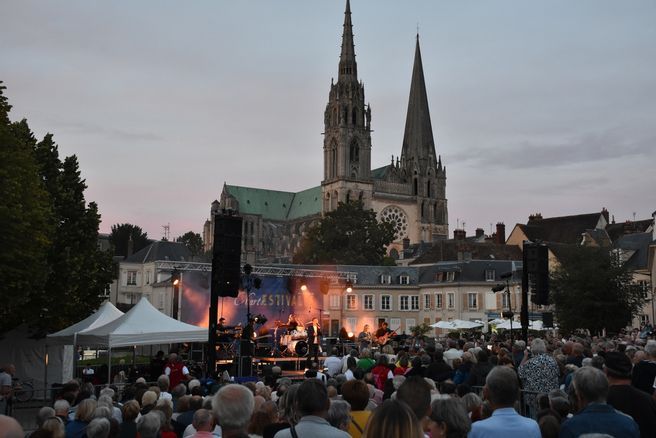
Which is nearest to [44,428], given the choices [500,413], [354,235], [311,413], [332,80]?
[311,413]

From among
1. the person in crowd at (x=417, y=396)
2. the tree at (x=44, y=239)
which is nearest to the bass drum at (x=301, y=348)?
the tree at (x=44, y=239)

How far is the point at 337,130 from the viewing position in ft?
379

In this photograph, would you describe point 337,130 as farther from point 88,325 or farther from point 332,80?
point 88,325

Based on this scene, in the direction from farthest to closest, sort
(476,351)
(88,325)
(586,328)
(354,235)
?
1. (354,235)
2. (586,328)
3. (88,325)
4. (476,351)

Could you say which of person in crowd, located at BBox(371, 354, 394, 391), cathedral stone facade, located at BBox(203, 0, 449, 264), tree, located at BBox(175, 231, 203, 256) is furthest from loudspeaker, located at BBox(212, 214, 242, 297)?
tree, located at BBox(175, 231, 203, 256)

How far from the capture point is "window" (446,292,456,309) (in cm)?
5721

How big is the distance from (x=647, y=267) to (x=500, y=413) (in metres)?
44.2

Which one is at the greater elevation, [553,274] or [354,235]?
[354,235]

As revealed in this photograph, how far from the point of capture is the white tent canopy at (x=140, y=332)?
58.2 feet

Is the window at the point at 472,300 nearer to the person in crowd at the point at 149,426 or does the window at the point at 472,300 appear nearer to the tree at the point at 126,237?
the person in crowd at the point at 149,426

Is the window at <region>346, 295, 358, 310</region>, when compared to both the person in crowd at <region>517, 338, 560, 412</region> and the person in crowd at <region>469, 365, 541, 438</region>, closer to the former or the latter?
the person in crowd at <region>517, 338, 560, 412</region>

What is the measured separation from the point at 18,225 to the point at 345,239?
5645cm

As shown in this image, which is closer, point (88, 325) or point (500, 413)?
point (500, 413)

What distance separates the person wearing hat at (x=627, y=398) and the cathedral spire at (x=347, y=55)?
4471 inches
